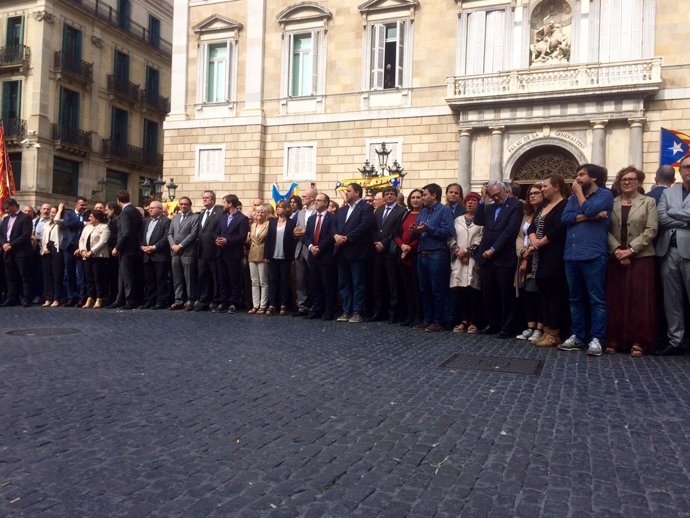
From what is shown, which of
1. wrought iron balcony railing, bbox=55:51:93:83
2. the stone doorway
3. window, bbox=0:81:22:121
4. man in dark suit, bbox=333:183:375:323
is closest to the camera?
man in dark suit, bbox=333:183:375:323

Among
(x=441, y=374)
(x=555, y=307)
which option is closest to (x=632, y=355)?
(x=555, y=307)

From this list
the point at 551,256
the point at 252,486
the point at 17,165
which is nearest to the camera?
the point at 252,486

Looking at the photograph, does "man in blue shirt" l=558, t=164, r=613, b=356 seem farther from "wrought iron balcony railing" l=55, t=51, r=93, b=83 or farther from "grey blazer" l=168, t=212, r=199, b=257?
"wrought iron balcony railing" l=55, t=51, r=93, b=83

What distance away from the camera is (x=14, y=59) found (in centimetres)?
3350

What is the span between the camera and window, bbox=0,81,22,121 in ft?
110

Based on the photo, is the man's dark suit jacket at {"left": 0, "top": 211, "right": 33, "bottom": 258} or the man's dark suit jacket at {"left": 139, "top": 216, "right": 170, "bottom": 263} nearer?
the man's dark suit jacket at {"left": 139, "top": 216, "right": 170, "bottom": 263}

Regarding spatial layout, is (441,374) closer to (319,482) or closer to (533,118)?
(319,482)

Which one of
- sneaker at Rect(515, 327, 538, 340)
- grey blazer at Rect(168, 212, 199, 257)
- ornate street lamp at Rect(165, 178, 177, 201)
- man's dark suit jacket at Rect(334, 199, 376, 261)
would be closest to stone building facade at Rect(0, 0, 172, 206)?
ornate street lamp at Rect(165, 178, 177, 201)

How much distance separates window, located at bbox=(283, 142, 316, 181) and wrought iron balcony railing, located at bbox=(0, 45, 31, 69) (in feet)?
59.6

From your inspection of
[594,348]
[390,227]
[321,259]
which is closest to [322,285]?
[321,259]

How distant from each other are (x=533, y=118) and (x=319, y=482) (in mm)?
19662

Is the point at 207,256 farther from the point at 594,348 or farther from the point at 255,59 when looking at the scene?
the point at 255,59

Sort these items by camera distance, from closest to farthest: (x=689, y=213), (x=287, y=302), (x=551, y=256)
Result: (x=689, y=213), (x=551, y=256), (x=287, y=302)

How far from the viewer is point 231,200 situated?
36.4 ft
